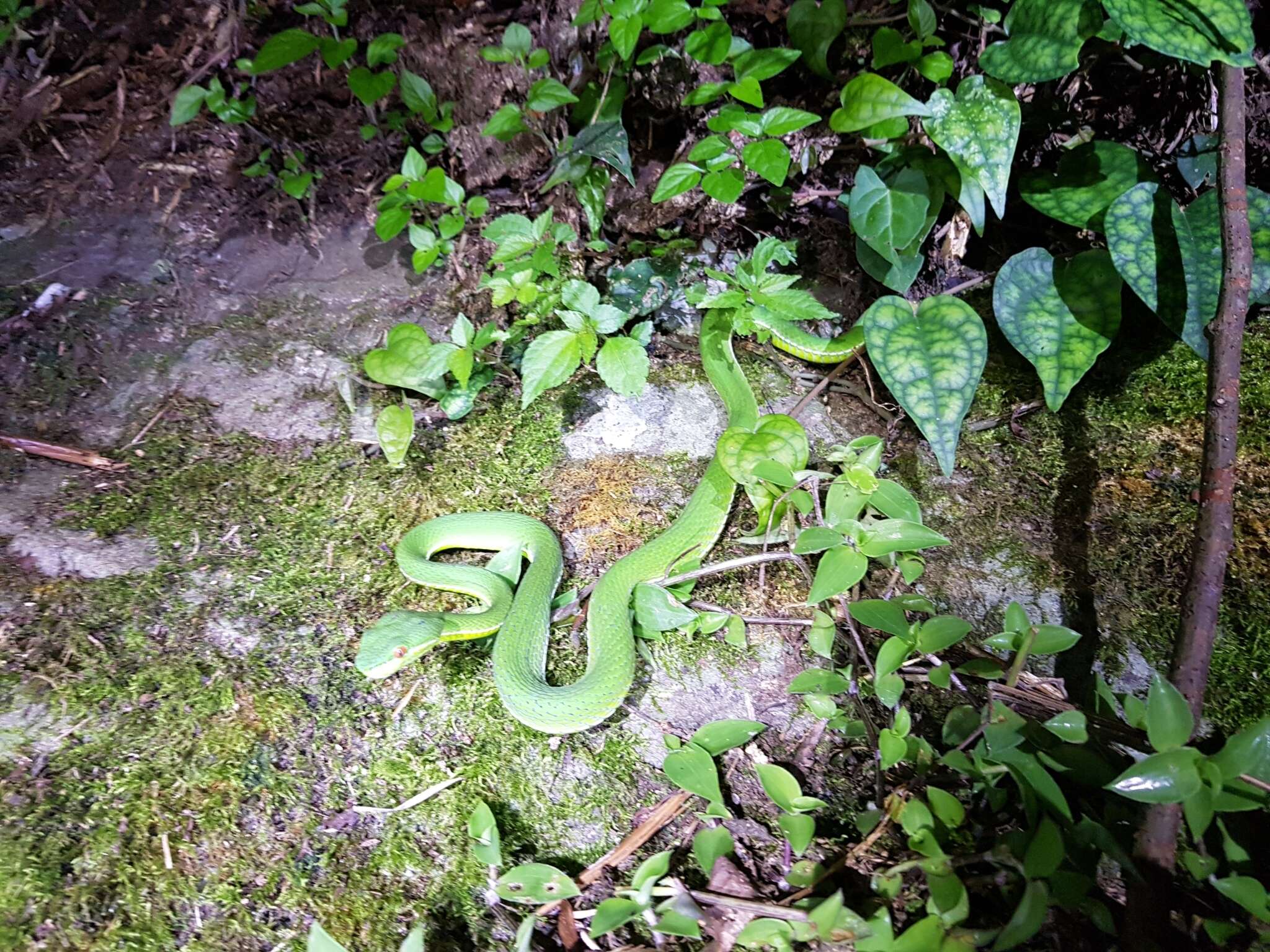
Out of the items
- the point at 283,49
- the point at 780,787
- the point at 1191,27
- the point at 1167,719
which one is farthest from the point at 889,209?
the point at 283,49

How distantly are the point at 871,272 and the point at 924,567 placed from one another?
90 centimetres

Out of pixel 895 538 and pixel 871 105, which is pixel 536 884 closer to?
pixel 895 538

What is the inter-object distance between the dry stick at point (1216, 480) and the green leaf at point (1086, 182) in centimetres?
35

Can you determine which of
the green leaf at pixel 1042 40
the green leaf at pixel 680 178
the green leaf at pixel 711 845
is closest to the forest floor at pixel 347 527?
the green leaf at pixel 711 845

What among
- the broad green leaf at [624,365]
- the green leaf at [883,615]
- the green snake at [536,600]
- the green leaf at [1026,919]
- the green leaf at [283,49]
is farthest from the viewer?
the green leaf at [283,49]

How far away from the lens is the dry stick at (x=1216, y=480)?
116cm

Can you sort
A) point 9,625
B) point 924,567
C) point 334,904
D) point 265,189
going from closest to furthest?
point 334,904 → point 9,625 → point 924,567 → point 265,189

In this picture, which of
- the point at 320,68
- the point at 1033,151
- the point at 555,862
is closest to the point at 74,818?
the point at 555,862

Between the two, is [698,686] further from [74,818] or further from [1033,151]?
[1033,151]

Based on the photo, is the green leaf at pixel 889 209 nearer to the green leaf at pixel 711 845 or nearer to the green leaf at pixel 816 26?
the green leaf at pixel 816 26

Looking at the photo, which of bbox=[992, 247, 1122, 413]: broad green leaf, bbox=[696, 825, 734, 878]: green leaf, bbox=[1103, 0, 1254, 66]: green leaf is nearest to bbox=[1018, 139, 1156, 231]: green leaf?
bbox=[992, 247, 1122, 413]: broad green leaf

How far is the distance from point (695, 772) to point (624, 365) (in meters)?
1.11

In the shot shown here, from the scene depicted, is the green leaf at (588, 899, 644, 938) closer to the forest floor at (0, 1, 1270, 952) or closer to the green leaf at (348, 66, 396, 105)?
the forest floor at (0, 1, 1270, 952)

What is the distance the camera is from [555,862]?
1.45 metres
